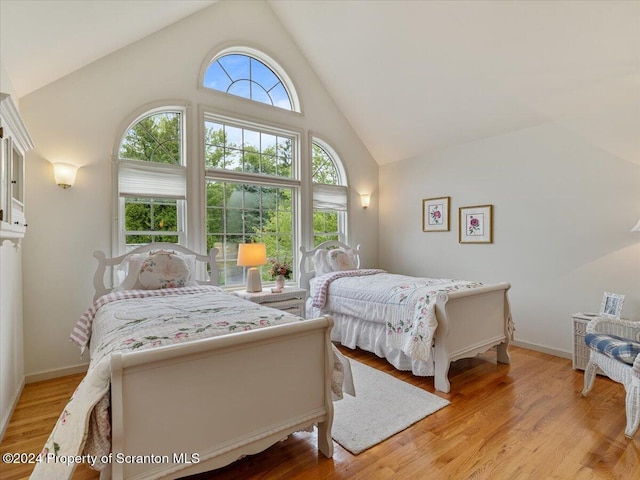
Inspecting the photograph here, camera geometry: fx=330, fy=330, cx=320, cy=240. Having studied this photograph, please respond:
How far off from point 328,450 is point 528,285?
3.11 meters

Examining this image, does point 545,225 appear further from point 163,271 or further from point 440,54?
point 163,271

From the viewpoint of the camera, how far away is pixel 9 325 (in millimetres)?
2320

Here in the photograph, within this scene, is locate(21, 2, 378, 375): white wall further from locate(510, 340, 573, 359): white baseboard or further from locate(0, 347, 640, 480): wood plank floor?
locate(510, 340, 573, 359): white baseboard

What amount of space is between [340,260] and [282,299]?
1050 mm

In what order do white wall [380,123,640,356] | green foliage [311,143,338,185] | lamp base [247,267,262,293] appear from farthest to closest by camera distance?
green foliage [311,143,338,185] < lamp base [247,267,262,293] < white wall [380,123,640,356]

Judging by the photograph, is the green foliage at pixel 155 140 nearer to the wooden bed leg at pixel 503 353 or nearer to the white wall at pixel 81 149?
the white wall at pixel 81 149

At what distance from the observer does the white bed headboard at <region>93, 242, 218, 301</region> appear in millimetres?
3029

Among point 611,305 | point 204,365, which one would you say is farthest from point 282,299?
point 611,305

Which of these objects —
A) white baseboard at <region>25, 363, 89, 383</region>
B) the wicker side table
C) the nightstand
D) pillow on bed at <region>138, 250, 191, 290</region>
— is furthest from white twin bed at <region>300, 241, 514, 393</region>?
white baseboard at <region>25, 363, 89, 383</region>

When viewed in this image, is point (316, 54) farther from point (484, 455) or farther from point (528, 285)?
point (484, 455)

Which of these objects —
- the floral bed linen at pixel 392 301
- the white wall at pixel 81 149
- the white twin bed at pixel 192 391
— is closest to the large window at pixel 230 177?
the white wall at pixel 81 149

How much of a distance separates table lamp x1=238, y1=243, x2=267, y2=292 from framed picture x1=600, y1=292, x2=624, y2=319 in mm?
3371

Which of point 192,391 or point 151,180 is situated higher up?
point 151,180

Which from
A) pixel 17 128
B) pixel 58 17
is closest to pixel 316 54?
pixel 58 17
